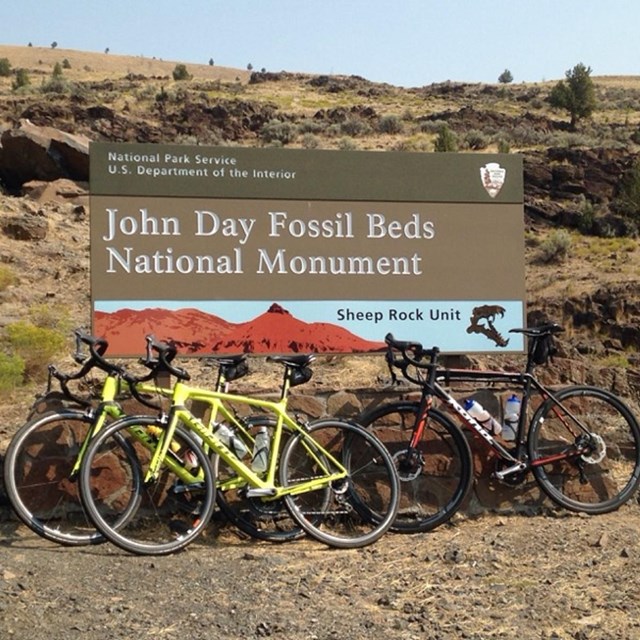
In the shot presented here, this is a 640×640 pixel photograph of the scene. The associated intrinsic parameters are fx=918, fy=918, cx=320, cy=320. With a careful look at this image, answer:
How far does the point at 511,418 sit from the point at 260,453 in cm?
180

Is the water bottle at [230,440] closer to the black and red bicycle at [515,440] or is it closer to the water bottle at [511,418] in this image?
the black and red bicycle at [515,440]

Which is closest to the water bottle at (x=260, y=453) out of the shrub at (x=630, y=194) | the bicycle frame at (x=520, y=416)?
the bicycle frame at (x=520, y=416)

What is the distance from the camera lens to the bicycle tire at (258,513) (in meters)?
5.62

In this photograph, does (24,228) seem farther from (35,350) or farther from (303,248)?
(303,248)

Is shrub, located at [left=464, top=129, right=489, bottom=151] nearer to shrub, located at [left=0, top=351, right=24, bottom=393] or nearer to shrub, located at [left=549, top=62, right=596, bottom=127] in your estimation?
shrub, located at [left=549, top=62, right=596, bottom=127]

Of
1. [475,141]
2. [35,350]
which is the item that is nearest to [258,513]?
[35,350]

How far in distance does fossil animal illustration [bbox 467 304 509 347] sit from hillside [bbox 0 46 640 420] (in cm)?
89

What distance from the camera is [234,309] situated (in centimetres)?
645

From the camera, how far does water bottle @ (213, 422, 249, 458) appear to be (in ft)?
18.4

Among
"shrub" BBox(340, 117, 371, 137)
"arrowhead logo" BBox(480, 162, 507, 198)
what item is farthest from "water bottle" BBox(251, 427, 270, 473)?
"shrub" BBox(340, 117, 371, 137)

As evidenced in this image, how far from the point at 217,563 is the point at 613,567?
2186 mm

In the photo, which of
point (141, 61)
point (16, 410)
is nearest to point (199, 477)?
point (16, 410)

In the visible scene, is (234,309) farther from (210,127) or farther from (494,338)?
(210,127)

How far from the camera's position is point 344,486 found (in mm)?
5750
